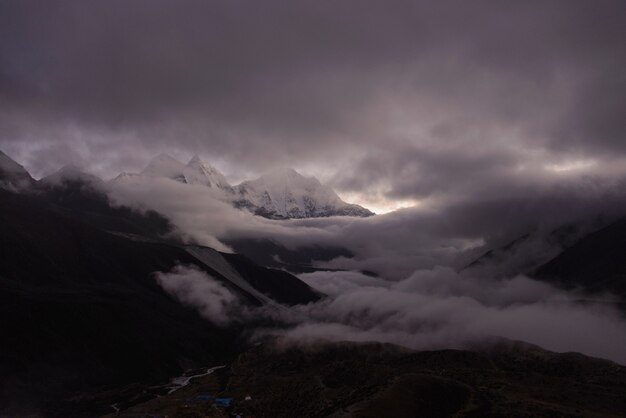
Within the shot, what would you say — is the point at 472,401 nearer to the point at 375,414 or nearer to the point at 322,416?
the point at 375,414

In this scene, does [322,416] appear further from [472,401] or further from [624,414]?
[624,414]

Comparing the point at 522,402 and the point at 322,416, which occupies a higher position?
the point at 522,402

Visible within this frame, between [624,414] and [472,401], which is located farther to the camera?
[472,401]

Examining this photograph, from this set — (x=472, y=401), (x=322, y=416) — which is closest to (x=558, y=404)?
(x=472, y=401)

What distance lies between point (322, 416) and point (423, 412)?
114 ft

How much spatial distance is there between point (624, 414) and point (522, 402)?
31.4 meters

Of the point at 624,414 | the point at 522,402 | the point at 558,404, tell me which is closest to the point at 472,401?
the point at 522,402

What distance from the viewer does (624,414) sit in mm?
185750

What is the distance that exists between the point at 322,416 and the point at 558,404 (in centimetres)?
8183

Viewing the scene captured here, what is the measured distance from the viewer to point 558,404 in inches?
7702

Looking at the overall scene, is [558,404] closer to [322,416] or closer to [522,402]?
[522,402]

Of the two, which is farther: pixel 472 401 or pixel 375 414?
pixel 472 401

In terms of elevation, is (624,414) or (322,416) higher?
(624,414)

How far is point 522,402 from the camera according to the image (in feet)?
645
